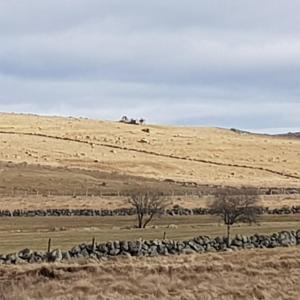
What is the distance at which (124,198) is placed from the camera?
3130 inches

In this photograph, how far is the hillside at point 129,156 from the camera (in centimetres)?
10444

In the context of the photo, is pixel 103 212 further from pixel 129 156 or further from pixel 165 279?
pixel 129 156

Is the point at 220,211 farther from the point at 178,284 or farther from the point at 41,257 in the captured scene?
the point at 178,284

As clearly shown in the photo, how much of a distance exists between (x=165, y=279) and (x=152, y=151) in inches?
3977

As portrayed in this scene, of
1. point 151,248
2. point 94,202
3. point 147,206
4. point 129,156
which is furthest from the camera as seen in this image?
point 129,156

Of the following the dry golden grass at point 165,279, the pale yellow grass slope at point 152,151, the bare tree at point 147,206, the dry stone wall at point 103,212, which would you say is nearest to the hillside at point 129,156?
the pale yellow grass slope at point 152,151

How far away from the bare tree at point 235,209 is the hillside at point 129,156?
107 feet

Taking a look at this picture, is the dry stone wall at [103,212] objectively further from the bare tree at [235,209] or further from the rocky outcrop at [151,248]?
the rocky outcrop at [151,248]

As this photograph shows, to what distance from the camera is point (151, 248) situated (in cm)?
3744

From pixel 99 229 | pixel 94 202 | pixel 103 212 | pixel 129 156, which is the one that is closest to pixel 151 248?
pixel 99 229

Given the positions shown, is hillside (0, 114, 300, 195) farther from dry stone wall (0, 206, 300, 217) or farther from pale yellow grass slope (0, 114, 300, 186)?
dry stone wall (0, 206, 300, 217)

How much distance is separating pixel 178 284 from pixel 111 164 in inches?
3419

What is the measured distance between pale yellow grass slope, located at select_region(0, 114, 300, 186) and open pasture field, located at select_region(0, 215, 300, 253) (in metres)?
41.4

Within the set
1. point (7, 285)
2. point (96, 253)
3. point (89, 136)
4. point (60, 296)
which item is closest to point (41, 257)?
point (96, 253)
